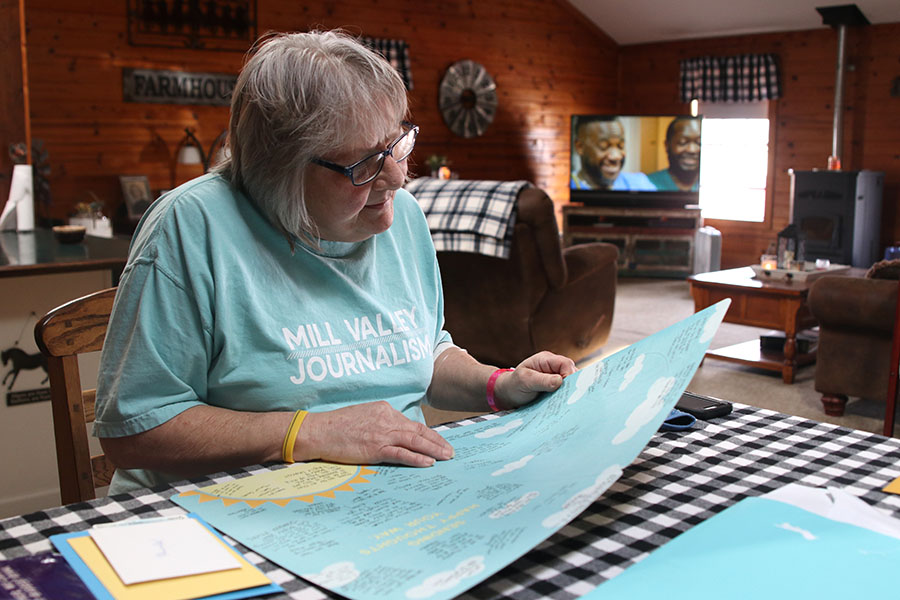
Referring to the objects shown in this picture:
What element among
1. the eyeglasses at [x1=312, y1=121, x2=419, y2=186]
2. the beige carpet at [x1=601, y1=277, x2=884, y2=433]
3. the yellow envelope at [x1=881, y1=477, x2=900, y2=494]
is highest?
the eyeglasses at [x1=312, y1=121, x2=419, y2=186]

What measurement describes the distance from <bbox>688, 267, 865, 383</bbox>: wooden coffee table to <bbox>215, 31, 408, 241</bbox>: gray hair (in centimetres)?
336

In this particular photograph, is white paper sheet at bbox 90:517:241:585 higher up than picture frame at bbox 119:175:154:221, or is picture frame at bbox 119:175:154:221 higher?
picture frame at bbox 119:175:154:221

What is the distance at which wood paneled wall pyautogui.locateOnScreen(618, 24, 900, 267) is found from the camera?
6.95m

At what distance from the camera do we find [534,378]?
1.14 m

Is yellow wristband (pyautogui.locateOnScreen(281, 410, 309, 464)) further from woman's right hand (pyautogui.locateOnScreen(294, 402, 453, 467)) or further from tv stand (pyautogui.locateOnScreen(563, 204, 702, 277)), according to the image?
tv stand (pyautogui.locateOnScreen(563, 204, 702, 277))

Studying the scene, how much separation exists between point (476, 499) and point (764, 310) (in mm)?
3678

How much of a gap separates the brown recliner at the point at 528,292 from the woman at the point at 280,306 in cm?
260

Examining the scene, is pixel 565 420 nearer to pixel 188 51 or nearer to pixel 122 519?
pixel 122 519

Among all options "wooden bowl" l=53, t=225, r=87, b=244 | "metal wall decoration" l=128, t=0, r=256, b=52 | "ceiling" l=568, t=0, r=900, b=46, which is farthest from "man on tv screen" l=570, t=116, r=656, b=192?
"wooden bowl" l=53, t=225, r=87, b=244

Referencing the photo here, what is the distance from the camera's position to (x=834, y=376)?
11.9 ft

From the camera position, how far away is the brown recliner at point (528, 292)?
3795 millimetres

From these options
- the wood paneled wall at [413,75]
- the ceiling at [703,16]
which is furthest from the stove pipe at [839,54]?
the wood paneled wall at [413,75]

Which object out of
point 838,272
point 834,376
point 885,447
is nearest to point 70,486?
point 885,447

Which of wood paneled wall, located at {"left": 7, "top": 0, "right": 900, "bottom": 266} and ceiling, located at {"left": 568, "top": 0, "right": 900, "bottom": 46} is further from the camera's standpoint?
ceiling, located at {"left": 568, "top": 0, "right": 900, "bottom": 46}
